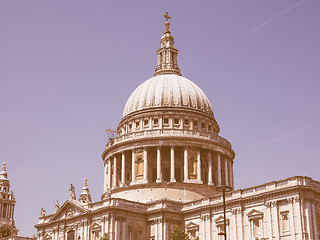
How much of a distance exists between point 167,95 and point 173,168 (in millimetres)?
14840

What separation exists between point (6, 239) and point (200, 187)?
131ft

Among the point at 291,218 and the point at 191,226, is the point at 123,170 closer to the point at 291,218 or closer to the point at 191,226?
the point at 191,226

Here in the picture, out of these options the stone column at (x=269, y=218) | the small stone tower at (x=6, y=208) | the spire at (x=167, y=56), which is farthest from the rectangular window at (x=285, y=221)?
the small stone tower at (x=6, y=208)

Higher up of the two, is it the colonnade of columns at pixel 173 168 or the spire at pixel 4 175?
the spire at pixel 4 175

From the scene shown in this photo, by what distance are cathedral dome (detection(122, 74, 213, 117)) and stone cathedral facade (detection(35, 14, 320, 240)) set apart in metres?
0.18

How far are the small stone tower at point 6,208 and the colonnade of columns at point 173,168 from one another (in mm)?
34533

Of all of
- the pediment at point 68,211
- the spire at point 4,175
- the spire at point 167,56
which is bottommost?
the pediment at point 68,211

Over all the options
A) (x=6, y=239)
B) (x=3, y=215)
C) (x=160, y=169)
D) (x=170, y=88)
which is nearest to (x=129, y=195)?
(x=160, y=169)

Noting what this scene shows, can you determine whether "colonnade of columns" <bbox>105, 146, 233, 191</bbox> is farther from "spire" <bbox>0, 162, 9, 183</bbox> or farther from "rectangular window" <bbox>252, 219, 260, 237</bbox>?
"spire" <bbox>0, 162, 9, 183</bbox>

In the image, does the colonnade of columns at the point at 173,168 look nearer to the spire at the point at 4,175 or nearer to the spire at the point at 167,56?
the spire at the point at 167,56

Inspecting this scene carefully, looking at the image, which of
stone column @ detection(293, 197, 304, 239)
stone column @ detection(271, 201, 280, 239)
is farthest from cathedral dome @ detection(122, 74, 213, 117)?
stone column @ detection(293, 197, 304, 239)

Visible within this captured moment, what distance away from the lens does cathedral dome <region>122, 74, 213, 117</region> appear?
92.4 meters

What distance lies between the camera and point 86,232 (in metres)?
74.9

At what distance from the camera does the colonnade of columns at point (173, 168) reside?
83.9 meters
